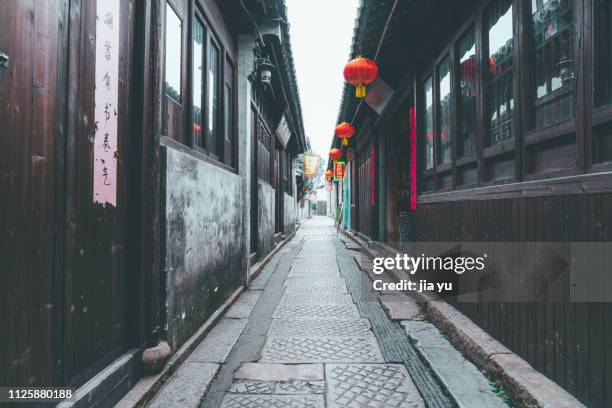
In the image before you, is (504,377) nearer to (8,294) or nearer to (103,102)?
(8,294)

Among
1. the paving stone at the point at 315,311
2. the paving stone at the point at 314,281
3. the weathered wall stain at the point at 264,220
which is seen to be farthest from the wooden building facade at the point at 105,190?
the weathered wall stain at the point at 264,220

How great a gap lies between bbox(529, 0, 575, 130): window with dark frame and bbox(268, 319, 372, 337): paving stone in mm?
3575

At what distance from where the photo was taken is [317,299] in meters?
7.88

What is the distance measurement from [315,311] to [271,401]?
10.6 ft

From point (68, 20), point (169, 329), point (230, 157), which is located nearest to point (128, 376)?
point (169, 329)

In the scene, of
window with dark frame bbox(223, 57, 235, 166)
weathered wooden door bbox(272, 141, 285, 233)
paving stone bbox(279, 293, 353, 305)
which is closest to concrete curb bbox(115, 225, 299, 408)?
paving stone bbox(279, 293, 353, 305)

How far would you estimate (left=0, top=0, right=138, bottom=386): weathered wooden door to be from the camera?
228 cm

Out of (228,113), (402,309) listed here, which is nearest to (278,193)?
(228,113)

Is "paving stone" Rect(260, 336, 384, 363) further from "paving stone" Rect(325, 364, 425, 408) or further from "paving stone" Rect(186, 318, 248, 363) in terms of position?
"paving stone" Rect(186, 318, 248, 363)

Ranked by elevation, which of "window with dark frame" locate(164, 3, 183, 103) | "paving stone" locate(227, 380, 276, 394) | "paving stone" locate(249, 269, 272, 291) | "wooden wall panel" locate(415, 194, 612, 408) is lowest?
"paving stone" locate(227, 380, 276, 394)

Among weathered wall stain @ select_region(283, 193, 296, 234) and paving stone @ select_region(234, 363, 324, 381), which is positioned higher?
weathered wall stain @ select_region(283, 193, 296, 234)

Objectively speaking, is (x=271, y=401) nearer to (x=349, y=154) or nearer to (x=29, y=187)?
(x=29, y=187)

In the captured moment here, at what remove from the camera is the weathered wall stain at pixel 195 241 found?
14.3ft

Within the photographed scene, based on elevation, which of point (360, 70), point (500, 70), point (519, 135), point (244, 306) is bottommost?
point (244, 306)
